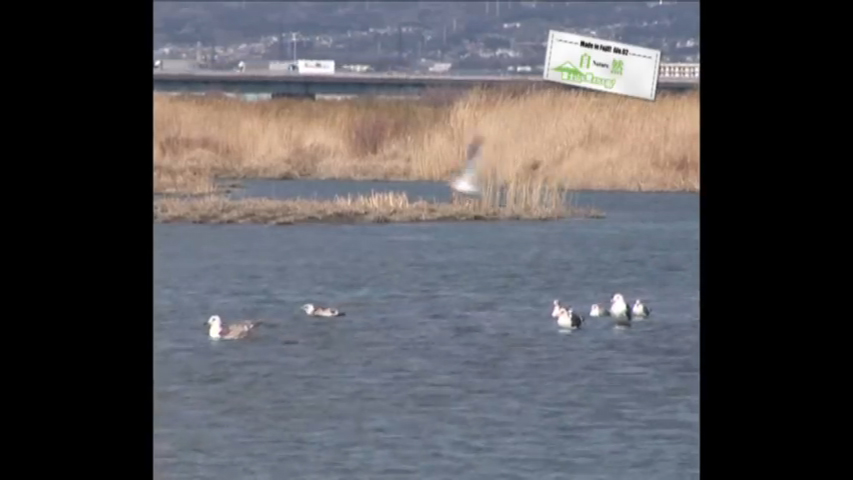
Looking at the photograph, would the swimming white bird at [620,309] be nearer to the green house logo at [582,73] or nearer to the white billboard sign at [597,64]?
the white billboard sign at [597,64]

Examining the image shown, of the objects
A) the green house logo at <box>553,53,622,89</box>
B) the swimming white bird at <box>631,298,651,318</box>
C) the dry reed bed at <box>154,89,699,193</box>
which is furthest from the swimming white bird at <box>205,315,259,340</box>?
the dry reed bed at <box>154,89,699,193</box>

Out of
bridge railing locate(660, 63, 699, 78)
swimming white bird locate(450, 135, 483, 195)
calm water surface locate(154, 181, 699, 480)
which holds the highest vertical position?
bridge railing locate(660, 63, 699, 78)

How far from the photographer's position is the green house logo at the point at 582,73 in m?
20.0

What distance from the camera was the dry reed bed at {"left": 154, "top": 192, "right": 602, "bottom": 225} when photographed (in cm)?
1923

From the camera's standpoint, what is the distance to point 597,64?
→ 2080 cm

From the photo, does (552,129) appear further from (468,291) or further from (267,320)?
(267,320)

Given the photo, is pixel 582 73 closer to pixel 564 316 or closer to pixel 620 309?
pixel 620 309

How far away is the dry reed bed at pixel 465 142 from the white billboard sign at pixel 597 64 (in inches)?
47.0

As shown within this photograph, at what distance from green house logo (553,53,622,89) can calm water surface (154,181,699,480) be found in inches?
62.7

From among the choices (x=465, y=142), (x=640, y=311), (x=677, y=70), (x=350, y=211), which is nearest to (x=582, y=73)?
(x=350, y=211)

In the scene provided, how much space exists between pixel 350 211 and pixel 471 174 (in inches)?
139

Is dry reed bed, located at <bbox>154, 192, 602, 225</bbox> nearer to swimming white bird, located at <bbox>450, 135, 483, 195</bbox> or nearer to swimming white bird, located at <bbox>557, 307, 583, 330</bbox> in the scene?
A: swimming white bird, located at <bbox>450, 135, 483, 195</bbox>
